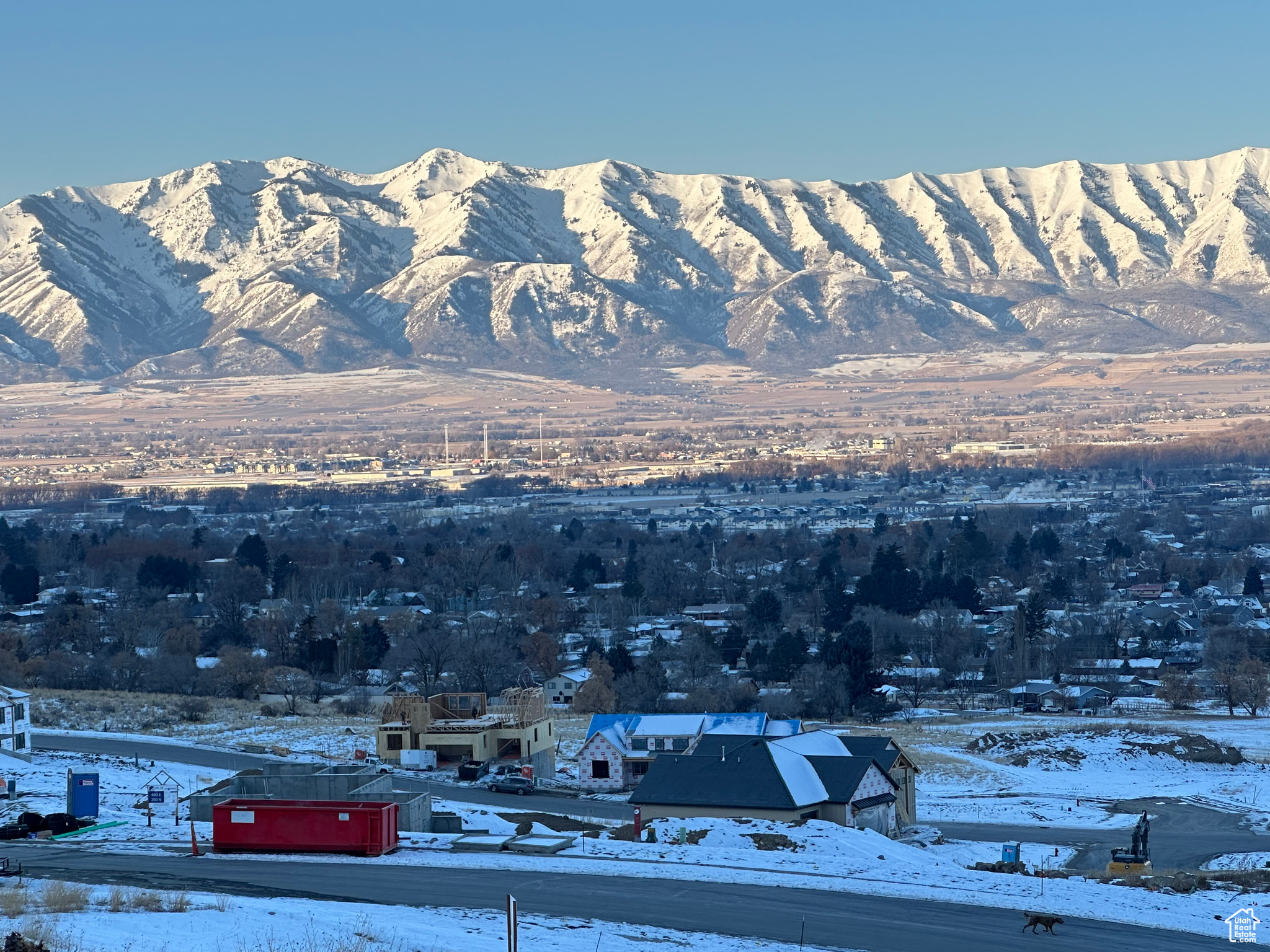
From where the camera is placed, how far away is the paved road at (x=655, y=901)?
20969 mm

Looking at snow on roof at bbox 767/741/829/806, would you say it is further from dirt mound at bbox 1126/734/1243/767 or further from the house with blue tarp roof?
dirt mound at bbox 1126/734/1243/767

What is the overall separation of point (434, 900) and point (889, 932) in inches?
211

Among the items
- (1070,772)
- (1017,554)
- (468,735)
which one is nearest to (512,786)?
(468,735)

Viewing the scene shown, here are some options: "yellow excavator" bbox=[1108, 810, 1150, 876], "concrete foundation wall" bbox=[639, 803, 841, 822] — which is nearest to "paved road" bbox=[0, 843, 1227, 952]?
"yellow excavator" bbox=[1108, 810, 1150, 876]

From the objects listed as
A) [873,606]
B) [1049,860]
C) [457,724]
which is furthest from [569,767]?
[873,606]

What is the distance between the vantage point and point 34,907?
66.6ft

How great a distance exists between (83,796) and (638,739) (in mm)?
14654

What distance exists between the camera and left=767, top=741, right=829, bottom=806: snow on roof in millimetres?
31953

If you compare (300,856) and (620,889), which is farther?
(300,856)

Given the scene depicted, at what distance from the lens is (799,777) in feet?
107

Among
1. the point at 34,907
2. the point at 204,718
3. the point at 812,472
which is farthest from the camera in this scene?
the point at 812,472

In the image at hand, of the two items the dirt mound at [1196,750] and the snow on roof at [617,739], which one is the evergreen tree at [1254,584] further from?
the snow on roof at [617,739]

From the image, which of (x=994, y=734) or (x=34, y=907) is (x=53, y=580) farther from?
(x=34, y=907)

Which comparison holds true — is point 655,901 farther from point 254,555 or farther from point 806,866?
point 254,555
